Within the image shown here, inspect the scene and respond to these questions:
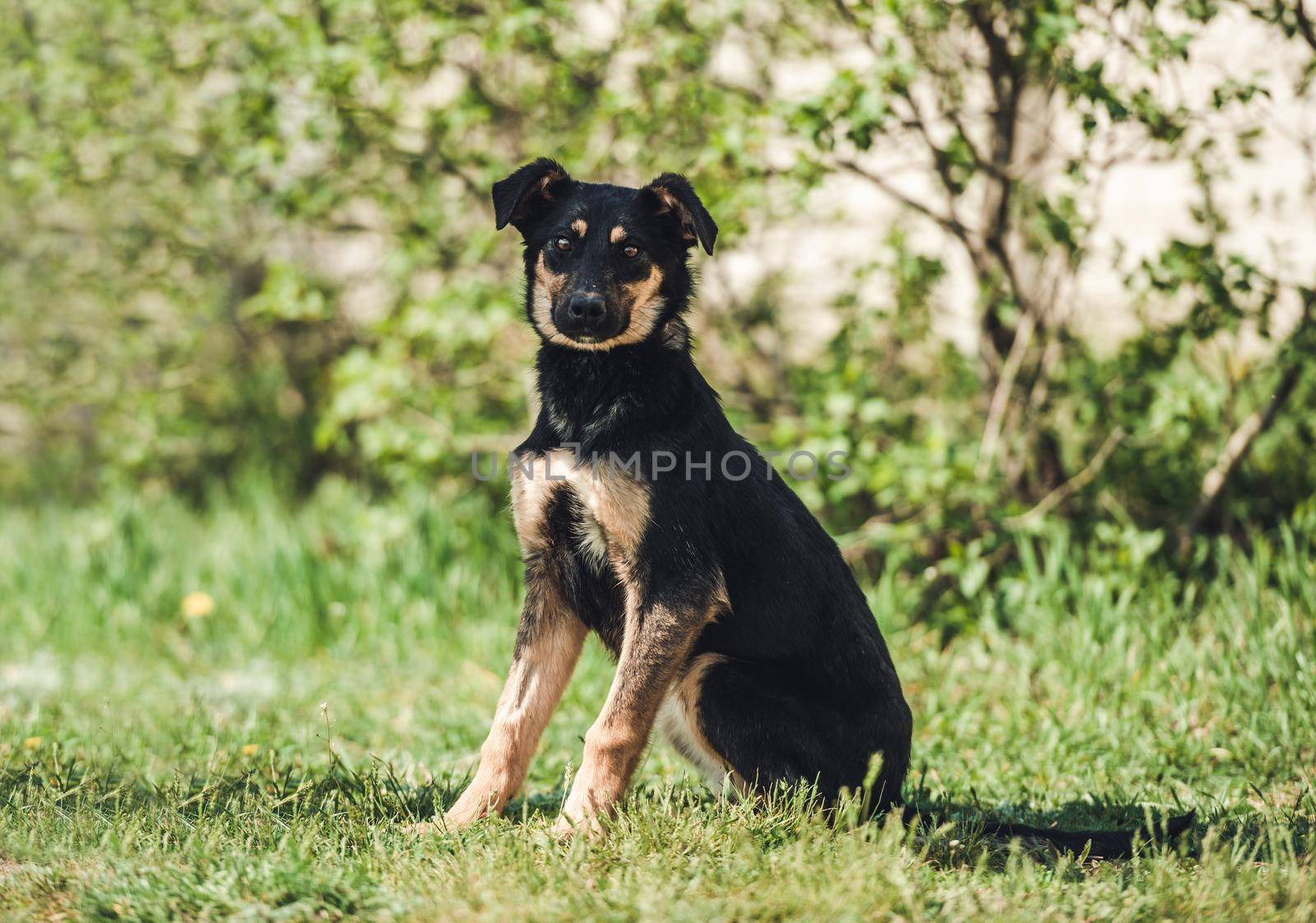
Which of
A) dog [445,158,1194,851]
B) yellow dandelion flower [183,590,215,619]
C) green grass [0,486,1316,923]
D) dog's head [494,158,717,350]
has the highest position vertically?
dog's head [494,158,717,350]

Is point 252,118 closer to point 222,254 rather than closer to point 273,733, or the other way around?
point 222,254

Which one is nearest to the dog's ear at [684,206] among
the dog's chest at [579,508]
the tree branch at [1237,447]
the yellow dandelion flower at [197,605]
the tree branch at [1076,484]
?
the dog's chest at [579,508]

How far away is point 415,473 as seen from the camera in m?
6.16

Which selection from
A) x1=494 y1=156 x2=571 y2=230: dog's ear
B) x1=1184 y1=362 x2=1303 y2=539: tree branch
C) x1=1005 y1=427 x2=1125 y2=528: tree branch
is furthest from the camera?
x1=1005 y1=427 x2=1125 y2=528: tree branch

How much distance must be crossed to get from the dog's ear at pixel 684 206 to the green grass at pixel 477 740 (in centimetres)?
161

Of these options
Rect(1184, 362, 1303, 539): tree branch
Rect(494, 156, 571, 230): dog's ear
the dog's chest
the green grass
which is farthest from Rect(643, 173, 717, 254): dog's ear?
Rect(1184, 362, 1303, 539): tree branch

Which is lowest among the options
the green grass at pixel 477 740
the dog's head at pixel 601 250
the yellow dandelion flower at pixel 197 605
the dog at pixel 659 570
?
the yellow dandelion flower at pixel 197 605

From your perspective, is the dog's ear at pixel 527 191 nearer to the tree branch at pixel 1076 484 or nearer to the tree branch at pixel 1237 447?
the tree branch at pixel 1076 484

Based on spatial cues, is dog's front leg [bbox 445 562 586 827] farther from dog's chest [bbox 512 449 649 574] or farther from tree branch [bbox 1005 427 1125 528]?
tree branch [bbox 1005 427 1125 528]

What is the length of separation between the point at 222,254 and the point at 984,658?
219 inches

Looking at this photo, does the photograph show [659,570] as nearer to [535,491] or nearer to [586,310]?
[535,491]

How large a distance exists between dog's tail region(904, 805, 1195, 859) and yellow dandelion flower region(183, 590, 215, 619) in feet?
13.7

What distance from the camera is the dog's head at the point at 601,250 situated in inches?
136

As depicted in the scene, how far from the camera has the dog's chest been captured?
3254 millimetres
